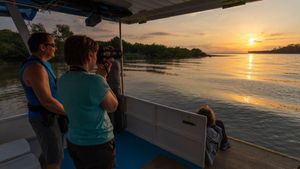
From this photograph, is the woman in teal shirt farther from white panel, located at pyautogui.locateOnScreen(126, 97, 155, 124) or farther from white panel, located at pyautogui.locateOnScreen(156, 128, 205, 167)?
white panel, located at pyautogui.locateOnScreen(126, 97, 155, 124)

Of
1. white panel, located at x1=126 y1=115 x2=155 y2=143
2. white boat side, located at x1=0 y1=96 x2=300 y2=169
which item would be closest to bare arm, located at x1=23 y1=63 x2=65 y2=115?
white boat side, located at x1=0 y1=96 x2=300 y2=169

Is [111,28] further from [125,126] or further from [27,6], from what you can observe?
[125,126]

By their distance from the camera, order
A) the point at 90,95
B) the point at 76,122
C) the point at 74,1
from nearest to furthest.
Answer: the point at 90,95, the point at 76,122, the point at 74,1

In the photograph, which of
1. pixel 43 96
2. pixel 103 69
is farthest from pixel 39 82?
pixel 103 69

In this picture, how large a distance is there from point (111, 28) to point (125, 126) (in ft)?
6.30

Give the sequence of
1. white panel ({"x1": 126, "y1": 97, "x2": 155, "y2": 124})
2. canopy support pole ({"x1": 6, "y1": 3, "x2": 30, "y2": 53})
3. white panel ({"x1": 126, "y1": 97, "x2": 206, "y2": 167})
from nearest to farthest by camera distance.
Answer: canopy support pole ({"x1": 6, "y1": 3, "x2": 30, "y2": 53}) → white panel ({"x1": 126, "y1": 97, "x2": 206, "y2": 167}) → white panel ({"x1": 126, "y1": 97, "x2": 155, "y2": 124})

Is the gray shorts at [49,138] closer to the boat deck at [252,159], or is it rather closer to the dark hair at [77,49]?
the dark hair at [77,49]

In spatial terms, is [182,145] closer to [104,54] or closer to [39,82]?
[104,54]

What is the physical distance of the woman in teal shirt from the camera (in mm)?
954

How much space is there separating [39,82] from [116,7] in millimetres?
1802

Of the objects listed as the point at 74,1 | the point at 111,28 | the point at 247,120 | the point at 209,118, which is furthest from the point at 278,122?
the point at 74,1

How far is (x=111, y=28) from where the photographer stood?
3516 mm

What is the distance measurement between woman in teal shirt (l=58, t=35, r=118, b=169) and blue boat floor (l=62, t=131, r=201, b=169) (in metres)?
1.43

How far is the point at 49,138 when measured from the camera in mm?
1457
